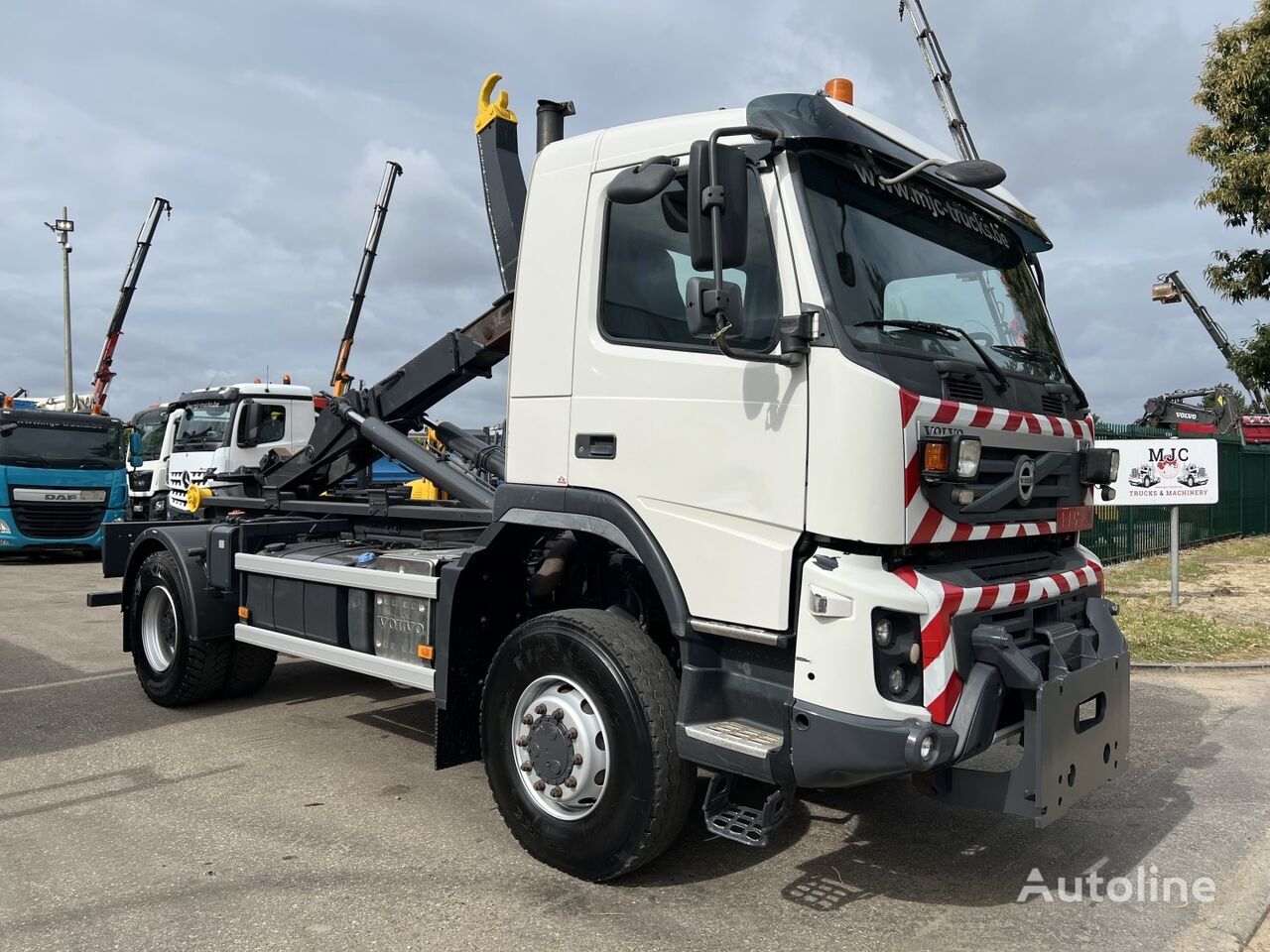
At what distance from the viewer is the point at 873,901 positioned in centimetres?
396

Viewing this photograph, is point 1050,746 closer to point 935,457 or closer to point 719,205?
point 935,457

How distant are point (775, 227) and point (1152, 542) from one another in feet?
46.2

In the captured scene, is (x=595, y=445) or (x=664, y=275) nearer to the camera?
(x=664, y=275)

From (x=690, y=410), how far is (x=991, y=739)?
5.19 ft

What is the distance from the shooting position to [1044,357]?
14.6 ft

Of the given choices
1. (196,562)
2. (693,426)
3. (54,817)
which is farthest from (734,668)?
(196,562)

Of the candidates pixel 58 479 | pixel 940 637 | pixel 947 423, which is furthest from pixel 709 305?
pixel 58 479

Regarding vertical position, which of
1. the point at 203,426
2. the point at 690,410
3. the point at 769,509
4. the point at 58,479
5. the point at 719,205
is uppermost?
the point at 719,205

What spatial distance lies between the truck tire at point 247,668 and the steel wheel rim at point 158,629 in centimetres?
42

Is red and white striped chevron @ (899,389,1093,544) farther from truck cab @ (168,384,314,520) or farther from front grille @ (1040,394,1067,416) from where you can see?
truck cab @ (168,384,314,520)

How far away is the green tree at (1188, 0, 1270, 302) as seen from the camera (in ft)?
45.3

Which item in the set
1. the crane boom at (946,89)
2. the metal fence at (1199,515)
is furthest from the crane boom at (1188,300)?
the crane boom at (946,89)

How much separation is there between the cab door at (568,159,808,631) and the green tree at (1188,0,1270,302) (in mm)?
12803

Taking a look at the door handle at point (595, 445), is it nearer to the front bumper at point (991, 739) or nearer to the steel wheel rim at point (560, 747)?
the steel wheel rim at point (560, 747)
